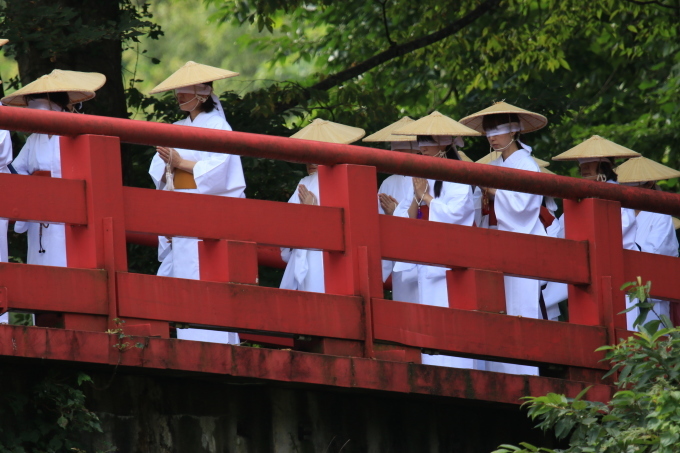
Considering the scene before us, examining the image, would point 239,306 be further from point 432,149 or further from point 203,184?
point 432,149

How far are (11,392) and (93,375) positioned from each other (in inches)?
14.3

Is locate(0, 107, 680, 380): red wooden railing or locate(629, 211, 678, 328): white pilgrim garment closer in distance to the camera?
Result: locate(0, 107, 680, 380): red wooden railing

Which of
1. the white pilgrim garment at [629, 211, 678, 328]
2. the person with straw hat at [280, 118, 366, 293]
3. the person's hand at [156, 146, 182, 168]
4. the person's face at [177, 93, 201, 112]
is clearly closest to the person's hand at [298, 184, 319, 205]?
the person with straw hat at [280, 118, 366, 293]

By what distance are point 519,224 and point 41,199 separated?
2966mm

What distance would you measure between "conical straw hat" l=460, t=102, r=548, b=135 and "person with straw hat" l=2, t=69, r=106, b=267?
2.20 metres

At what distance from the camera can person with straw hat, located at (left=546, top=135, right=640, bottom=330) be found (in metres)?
8.10

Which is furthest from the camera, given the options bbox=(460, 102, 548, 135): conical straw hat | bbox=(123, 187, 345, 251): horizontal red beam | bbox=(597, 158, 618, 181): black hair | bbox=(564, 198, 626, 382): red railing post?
bbox=(597, 158, 618, 181): black hair

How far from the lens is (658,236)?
847cm

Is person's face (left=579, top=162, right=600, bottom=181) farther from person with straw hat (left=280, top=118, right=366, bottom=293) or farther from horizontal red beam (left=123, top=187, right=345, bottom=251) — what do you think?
horizontal red beam (left=123, top=187, right=345, bottom=251)

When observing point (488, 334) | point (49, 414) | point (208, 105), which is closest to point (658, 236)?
point (488, 334)

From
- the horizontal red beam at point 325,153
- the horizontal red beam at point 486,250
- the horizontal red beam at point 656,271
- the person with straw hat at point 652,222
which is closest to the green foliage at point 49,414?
the horizontal red beam at point 325,153

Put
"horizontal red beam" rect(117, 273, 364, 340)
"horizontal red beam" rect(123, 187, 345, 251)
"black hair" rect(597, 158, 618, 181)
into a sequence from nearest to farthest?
1. "horizontal red beam" rect(117, 273, 364, 340)
2. "horizontal red beam" rect(123, 187, 345, 251)
3. "black hair" rect(597, 158, 618, 181)

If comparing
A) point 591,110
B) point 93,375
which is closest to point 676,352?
point 93,375

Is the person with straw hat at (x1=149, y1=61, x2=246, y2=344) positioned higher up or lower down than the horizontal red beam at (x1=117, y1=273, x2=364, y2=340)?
higher up
